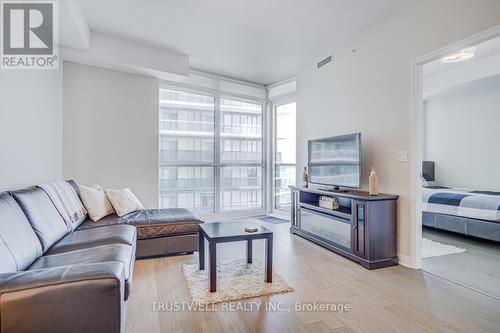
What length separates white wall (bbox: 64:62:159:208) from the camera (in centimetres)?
383

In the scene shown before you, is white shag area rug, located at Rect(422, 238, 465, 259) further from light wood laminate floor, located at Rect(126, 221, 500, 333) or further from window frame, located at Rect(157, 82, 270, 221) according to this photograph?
window frame, located at Rect(157, 82, 270, 221)

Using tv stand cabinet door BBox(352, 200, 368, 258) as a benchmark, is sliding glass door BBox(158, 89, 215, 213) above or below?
above

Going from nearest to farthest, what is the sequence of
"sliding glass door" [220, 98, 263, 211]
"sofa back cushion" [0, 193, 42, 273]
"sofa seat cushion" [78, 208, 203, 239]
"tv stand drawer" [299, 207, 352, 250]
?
"sofa back cushion" [0, 193, 42, 273] < "sofa seat cushion" [78, 208, 203, 239] < "tv stand drawer" [299, 207, 352, 250] < "sliding glass door" [220, 98, 263, 211]

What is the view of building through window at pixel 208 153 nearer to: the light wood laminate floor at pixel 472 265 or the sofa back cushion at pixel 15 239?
the sofa back cushion at pixel 15 239

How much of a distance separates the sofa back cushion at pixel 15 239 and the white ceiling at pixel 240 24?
89.3 inches

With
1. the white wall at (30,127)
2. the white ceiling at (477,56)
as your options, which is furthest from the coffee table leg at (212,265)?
the white ceiling at (477,56)

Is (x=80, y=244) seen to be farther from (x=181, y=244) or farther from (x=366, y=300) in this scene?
(x=366, y=300)

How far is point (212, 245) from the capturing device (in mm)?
2273

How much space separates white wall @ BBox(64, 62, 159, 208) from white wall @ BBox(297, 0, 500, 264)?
2759 millimetres

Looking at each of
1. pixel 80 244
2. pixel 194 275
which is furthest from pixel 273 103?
pixel 80 244

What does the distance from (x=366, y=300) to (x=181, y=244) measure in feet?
6.52

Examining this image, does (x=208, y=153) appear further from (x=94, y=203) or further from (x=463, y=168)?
(x=463, y=168)

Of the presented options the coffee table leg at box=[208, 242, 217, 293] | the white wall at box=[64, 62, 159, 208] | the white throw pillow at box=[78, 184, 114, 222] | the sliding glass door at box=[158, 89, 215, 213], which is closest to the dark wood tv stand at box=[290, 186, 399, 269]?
the coffee table leg at box=[208, 242, 217, 293]

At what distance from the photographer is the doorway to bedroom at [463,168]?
118 inches
